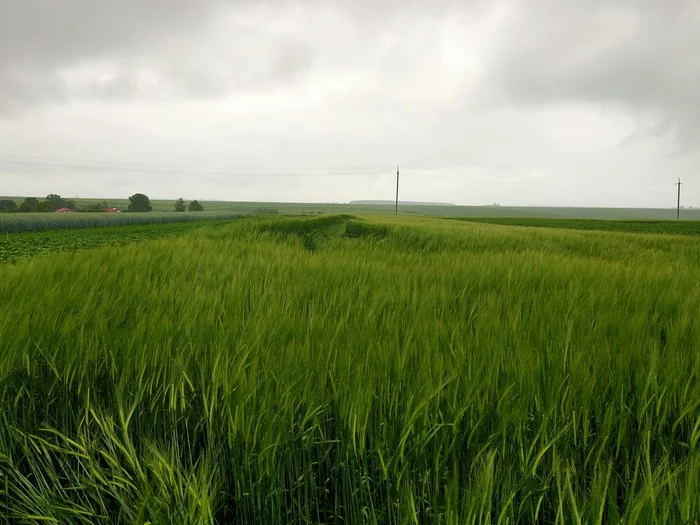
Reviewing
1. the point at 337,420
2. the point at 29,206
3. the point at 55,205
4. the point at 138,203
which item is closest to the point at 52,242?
the point at 337,420

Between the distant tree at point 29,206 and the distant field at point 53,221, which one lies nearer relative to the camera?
the distant field at point 53,221

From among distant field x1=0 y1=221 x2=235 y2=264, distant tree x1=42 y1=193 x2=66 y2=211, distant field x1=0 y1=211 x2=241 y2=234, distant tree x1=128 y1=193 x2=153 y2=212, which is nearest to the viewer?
distant field x1=0 y1=221 x2=235 y2=264

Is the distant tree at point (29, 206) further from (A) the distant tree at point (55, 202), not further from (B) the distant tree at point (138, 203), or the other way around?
(B) the distant tree at point (138, 203)

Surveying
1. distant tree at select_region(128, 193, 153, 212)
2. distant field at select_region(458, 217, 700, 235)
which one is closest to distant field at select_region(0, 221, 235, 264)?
distant field at select_region(458, 217, 700, 235)

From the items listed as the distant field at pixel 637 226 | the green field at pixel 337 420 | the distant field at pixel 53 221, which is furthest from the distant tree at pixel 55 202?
the green field at pixel 337 420

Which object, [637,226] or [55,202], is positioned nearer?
[637,226]

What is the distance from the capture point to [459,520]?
51cm

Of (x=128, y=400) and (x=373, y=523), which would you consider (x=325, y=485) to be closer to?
(x=373, y=523)

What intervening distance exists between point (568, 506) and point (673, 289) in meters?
1.72

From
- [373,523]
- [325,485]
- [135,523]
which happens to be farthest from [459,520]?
[135,523]

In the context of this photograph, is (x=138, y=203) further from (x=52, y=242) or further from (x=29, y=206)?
(x=52, y=242)

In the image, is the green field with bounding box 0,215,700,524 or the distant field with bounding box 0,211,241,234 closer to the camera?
the green field with bounding box 0,215,700,524

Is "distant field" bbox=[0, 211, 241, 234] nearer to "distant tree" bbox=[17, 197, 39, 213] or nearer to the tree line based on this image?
the tree line

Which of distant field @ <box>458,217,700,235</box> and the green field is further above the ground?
distant field @ <box>458,217,700,235</box>
